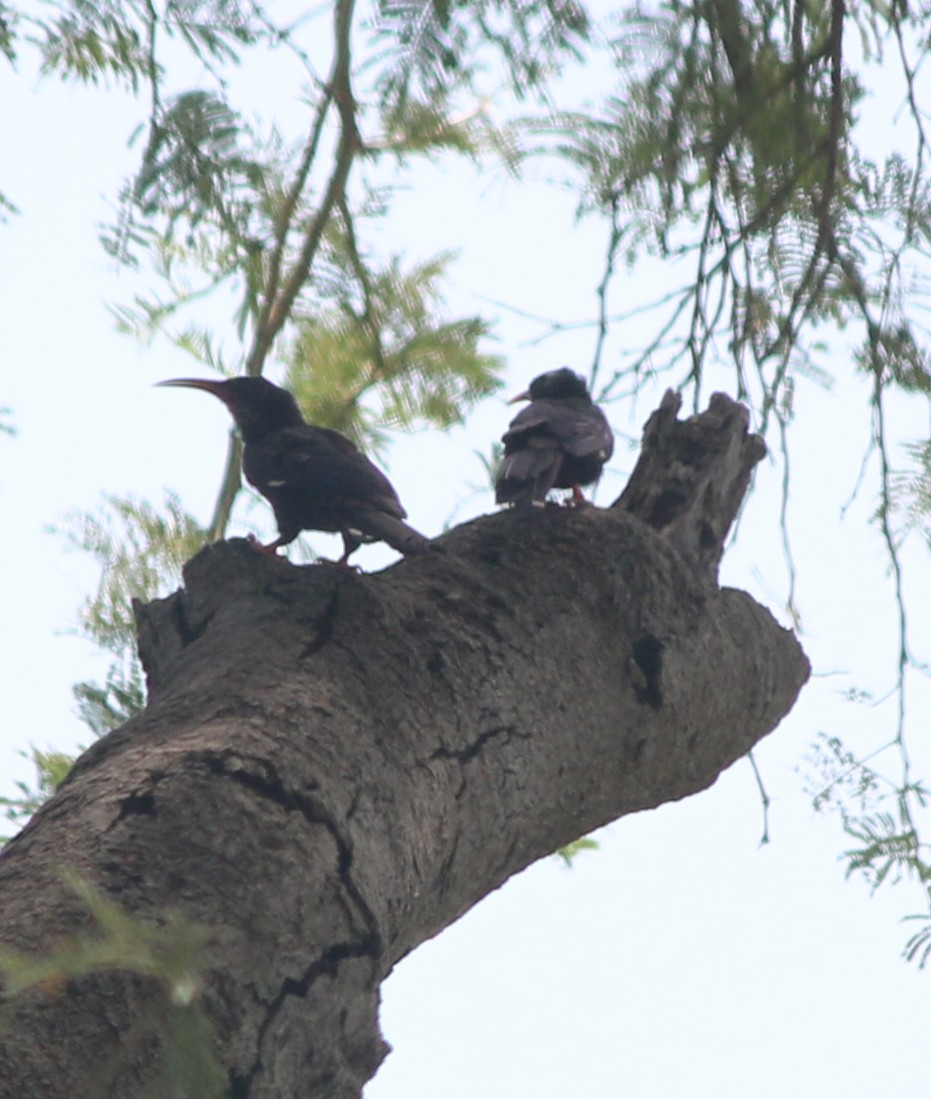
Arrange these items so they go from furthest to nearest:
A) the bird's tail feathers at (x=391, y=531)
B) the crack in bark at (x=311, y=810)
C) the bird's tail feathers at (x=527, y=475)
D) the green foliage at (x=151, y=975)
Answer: the bird's tail feathers at (x=527, y=475), the bird's tail feathers at (x=391, y=531), the crack in bark at (x=311, y=810), the green foliage at (x=151, y=975)

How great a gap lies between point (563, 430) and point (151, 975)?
338 centimetres

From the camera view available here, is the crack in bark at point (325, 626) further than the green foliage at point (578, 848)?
No

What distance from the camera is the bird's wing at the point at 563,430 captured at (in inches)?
186

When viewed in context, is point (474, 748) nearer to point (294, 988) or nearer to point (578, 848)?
point (294, 988)

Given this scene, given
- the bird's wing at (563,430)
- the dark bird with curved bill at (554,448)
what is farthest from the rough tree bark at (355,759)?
the bird's wing at (563,430)

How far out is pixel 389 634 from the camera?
249 centimetres

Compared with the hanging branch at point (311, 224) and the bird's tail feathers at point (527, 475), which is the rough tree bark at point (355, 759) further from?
the hanging branch at point (311, 224)

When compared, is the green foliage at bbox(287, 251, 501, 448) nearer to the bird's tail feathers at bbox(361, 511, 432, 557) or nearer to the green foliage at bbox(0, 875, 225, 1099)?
the bird's tail feathers at bbox(361, 511, 432, 557)

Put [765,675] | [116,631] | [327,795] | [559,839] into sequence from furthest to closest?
[116,631] → [765,675] → [559,839] → [327,795]

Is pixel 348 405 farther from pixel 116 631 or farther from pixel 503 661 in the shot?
pixel 503 661

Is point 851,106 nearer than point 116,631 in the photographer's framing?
No

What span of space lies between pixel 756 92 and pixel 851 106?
0.46 m

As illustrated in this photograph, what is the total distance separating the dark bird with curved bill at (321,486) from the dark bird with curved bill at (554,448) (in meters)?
0.38

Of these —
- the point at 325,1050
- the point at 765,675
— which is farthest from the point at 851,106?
the point at 325,1050
